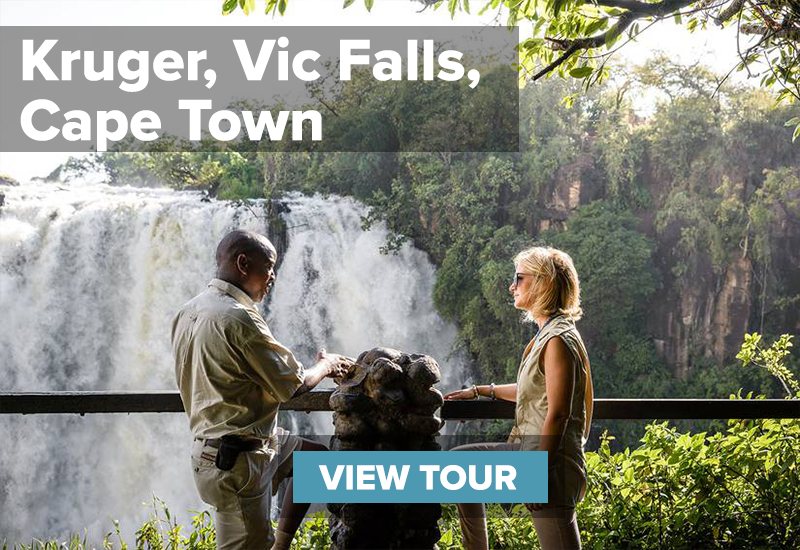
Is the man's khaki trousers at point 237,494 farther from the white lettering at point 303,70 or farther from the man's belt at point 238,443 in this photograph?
the white lettering at point 303,70

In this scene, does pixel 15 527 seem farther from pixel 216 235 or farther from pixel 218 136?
pixel 218 136

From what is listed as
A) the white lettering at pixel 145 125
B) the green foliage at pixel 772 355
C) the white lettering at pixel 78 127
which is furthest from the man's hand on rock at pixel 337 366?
the white lettering at pixel 145 125

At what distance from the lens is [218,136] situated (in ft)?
69.0

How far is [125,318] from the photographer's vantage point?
1596 centimetres

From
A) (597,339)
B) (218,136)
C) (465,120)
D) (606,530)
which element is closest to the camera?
(606,530)

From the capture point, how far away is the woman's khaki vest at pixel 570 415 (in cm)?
264

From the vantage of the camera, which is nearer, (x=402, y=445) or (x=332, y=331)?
(x=402, y=445)

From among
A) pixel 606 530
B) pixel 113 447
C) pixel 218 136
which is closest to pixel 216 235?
pixel 113 447

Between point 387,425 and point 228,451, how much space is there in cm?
48

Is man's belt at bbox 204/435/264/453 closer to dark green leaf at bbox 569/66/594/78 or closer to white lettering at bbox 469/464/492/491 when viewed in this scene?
white lettering at bbox 469/464/492/491

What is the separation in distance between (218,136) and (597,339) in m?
10.4

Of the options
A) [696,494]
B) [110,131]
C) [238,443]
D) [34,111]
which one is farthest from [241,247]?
[110,131]

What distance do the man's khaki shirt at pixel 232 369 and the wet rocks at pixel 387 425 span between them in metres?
0.19

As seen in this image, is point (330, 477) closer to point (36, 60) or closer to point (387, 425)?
point (387, 425)
